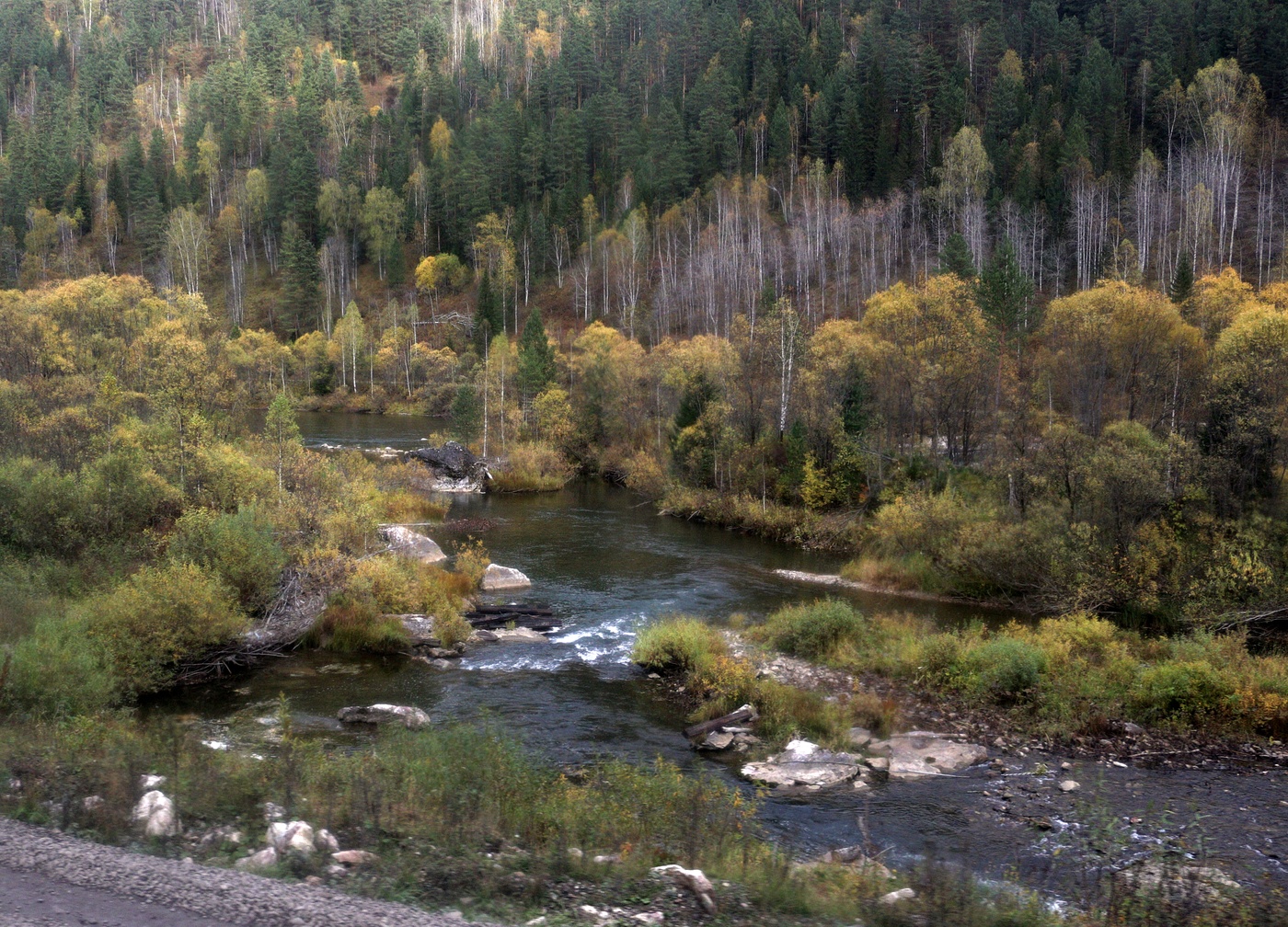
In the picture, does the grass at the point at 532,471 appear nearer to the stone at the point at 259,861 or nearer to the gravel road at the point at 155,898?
the stone at the point at 259,861

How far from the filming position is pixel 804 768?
17.0 meters

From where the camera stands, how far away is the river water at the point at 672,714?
46.0 ft

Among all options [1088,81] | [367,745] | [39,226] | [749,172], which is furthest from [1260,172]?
[39,226]

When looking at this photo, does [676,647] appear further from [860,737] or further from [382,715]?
[382,715]

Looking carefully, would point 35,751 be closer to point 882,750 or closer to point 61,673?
point 61,673

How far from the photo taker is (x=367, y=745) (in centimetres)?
1683

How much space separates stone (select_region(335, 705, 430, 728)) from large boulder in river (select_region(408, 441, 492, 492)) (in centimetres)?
3346

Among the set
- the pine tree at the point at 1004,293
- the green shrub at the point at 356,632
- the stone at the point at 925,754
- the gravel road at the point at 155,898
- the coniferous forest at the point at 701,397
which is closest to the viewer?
the gravel road at the point at 155,898

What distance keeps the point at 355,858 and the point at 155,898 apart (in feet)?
6.41

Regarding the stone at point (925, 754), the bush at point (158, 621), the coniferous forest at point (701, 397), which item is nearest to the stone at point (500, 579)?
the coniferous forest at point (701, 397)

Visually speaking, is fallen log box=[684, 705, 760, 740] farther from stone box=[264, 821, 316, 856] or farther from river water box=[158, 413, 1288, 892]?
stone box=[264, 821, 316, 856]

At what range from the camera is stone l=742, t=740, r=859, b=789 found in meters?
16.5

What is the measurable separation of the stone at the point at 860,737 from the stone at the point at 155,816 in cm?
1302

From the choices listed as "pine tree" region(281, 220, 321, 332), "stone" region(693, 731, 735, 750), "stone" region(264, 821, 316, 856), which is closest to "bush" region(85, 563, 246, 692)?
"stone" region(264, 821, 316, 856)
